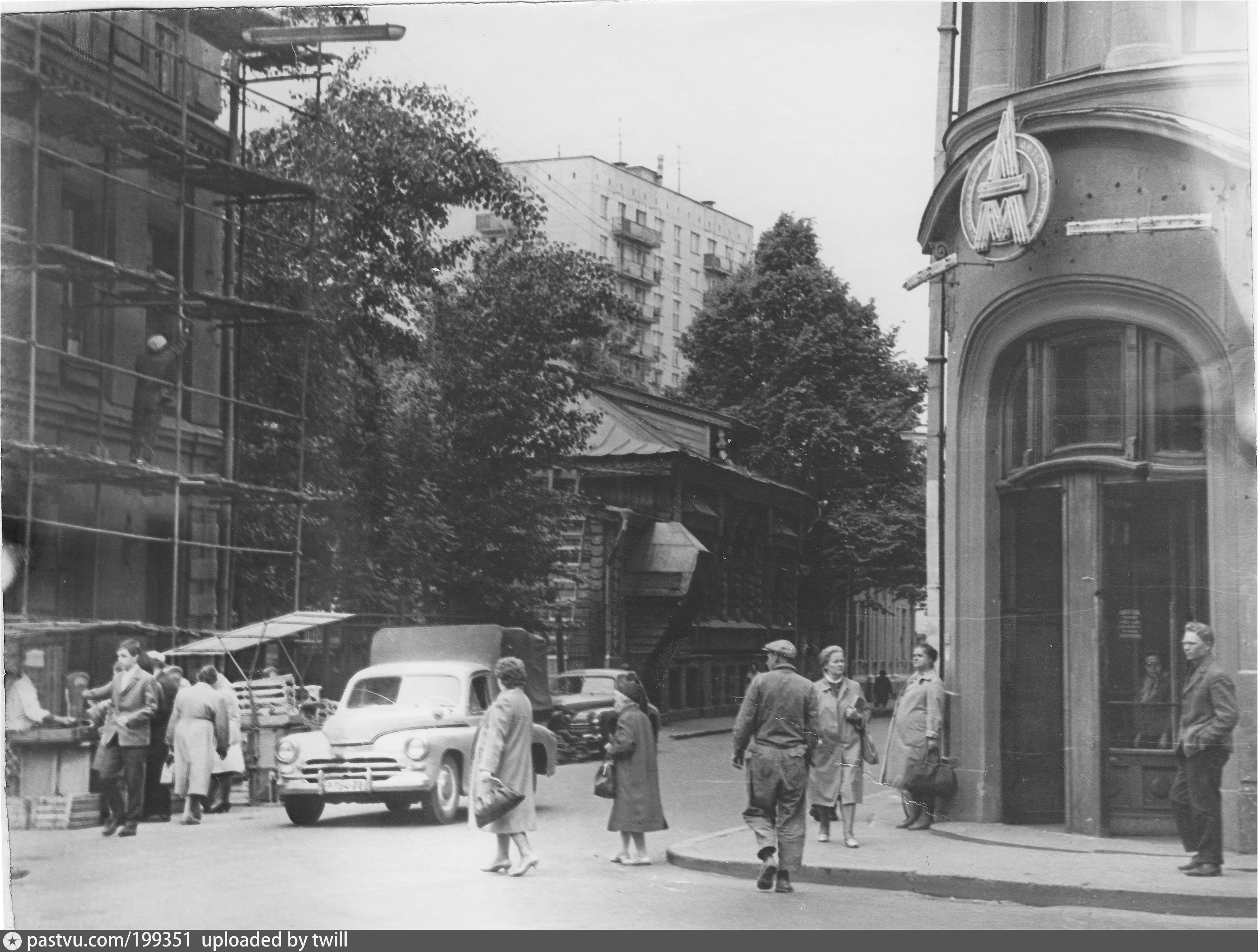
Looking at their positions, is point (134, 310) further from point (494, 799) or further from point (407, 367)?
point (494, 799)

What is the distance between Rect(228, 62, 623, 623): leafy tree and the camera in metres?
13.7

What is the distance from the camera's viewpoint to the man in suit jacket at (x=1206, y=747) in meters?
10.6

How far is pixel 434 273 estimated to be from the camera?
14.3 metres

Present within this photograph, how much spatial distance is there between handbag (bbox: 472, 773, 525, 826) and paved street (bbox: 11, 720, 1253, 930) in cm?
51

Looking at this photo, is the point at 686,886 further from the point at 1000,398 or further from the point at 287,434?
the point at 287,434

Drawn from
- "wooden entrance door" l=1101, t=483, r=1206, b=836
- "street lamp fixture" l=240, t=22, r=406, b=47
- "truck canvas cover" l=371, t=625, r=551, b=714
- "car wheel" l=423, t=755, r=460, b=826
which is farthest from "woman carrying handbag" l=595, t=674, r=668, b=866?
"street lamp fixture" l=240, t=22, r=406, b=47

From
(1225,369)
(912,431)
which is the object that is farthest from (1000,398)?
(1225,369)

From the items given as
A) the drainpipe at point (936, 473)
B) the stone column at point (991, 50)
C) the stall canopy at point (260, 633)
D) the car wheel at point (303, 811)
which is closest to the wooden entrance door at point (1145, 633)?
the drainpipe at point (936, 473)

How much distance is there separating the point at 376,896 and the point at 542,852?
5.46 ft

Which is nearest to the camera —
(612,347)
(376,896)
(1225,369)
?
(376,896)

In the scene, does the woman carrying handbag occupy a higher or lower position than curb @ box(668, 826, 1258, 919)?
higher

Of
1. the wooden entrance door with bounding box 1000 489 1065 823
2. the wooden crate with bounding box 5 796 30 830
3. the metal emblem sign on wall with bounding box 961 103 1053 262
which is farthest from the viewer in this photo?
the wooden entrance door with bounding box 1000 489 1065 823

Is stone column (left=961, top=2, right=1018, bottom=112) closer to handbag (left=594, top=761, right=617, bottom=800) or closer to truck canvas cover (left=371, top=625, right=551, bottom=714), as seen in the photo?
truck canvas cover (left=371, top=625, right=551, bottom=714)

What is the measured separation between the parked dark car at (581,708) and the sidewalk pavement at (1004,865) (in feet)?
2.22
